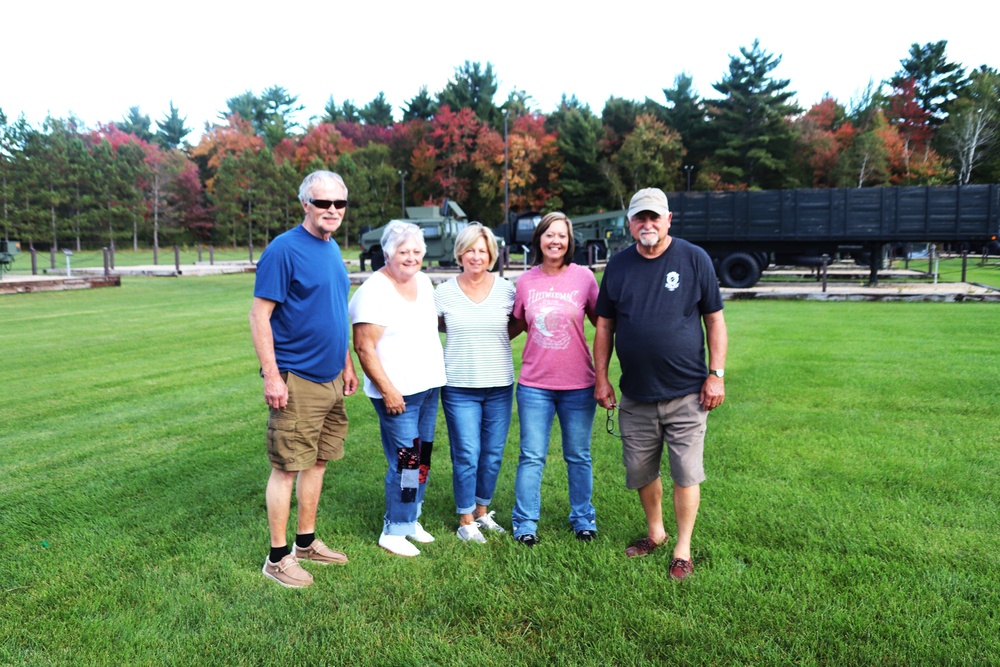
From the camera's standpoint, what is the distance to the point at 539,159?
51.3 metres

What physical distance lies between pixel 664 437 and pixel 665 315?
603 mm

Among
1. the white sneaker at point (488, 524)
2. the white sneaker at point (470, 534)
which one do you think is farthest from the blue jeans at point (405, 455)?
the white sneaker at point (488, 524)

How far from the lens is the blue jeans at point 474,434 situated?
3520 millimetres

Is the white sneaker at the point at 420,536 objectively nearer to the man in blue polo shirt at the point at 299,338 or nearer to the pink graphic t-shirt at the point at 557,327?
the man in blue polo shirt at the point at 299,338

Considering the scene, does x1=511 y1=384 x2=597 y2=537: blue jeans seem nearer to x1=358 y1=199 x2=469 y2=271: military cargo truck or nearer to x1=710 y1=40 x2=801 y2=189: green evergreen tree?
x1=358 y1=199 x2=469 y2=271: military cargo truck

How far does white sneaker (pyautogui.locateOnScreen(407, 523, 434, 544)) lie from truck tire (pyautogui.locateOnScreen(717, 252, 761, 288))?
15223 mm

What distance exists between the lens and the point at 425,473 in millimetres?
3580

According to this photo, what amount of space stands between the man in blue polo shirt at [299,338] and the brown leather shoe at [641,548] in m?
1.44

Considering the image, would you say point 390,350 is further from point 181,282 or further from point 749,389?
point 181,282

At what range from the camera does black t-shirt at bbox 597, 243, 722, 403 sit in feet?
→ 10.1

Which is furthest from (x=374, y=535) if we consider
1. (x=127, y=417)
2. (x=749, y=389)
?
(x=749, y=389)

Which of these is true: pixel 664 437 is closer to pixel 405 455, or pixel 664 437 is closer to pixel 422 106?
pixel 405 455

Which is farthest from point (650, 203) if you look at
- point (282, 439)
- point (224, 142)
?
point (224, 142)

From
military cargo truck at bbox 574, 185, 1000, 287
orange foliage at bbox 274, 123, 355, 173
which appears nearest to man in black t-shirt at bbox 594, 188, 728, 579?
military cargo truck at bbox 574, 185, 1000, 287
